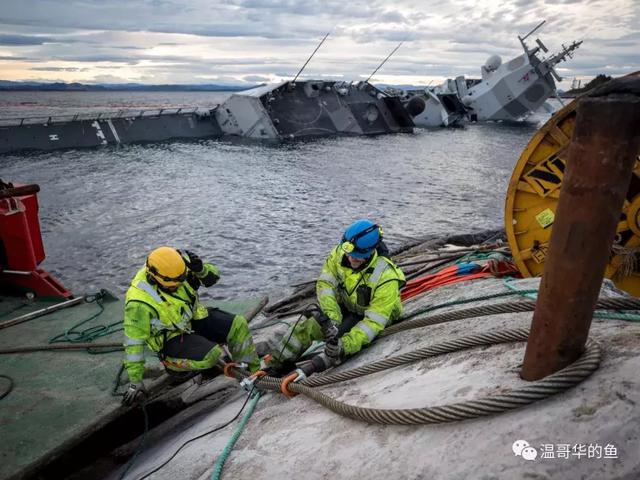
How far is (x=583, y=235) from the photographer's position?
85.0 inches

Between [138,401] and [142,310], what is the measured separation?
0.87 meters

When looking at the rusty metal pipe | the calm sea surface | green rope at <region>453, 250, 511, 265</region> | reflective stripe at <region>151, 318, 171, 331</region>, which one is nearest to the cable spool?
green rope at <region>453, 250, 511, 265</region>

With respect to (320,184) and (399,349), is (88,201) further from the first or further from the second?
(399,349)

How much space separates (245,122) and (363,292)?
25.9m

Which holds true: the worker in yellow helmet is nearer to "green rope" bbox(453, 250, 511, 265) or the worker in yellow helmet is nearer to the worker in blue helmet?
the worker in blue helmet

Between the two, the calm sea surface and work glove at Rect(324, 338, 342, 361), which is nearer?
work glove at Rect(324, 338, 342, 361)

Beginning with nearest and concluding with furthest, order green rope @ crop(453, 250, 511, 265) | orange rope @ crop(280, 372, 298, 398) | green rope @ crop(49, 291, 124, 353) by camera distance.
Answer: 1. orange rope @ crop(280, 372, 298, 398)
2. green rope @ crop(49, 291, 124, 353)
3. green rope @ crop(453, 250, 511, 265)

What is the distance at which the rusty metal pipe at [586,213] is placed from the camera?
81.1 inches

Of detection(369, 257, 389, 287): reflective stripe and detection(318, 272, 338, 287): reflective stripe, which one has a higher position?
detection(318, 272, 338, 287): reflective stripe

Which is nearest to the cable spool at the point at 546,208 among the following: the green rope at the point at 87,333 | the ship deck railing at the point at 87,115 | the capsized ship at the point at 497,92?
the green rope at the point at 87,333

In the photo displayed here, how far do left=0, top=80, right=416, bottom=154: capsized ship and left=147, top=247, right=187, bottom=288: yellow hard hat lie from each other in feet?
79.8

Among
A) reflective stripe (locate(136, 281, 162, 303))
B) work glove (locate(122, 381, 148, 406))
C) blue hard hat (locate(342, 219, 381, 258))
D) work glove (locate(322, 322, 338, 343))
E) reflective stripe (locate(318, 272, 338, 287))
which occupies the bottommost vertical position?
work glove (locate(322, 322, 338, 343))

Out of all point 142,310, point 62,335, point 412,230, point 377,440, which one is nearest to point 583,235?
point 377,440

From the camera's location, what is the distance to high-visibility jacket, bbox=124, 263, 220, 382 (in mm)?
4312
